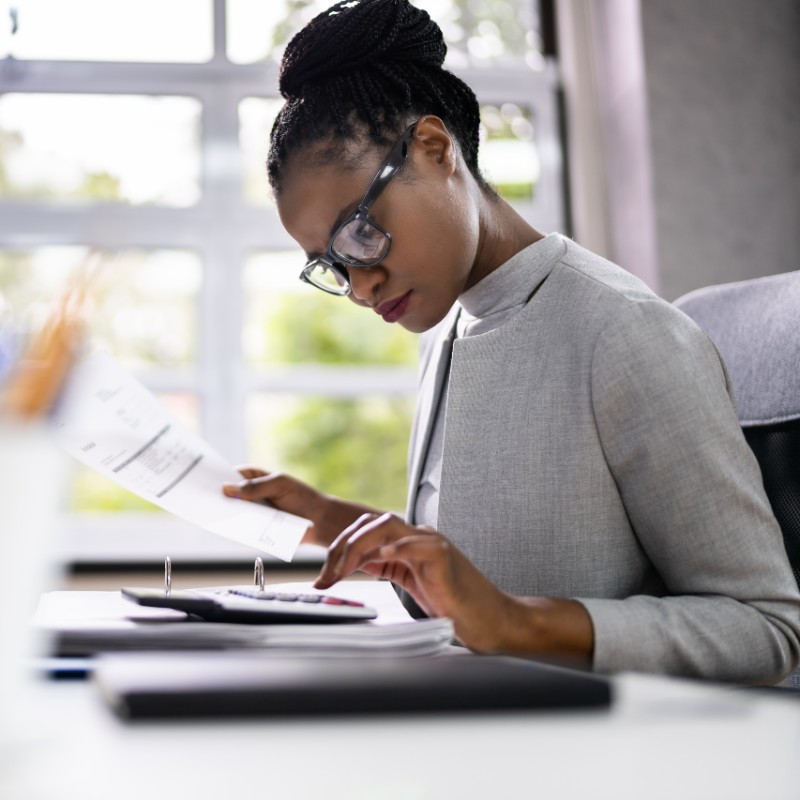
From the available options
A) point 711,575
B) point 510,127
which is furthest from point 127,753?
point 510,127

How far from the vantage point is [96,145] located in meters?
2.75

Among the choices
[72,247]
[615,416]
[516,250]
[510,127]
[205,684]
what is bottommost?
[205,684]

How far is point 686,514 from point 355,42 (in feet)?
2.23

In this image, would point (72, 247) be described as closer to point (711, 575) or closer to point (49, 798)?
point (711, 575)

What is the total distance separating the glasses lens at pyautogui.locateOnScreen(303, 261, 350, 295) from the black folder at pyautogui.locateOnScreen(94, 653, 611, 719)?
0.73 meters

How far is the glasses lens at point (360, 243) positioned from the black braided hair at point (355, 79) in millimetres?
88

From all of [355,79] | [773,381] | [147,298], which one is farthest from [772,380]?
[147,298]

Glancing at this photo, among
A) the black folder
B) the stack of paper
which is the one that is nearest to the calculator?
the stack of paper

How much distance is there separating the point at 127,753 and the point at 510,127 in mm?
2864

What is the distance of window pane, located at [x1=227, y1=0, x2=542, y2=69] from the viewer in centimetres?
289

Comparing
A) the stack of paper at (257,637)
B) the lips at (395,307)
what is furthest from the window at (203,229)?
the stack of paper at (257,637)

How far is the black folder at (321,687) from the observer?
1.37 feet

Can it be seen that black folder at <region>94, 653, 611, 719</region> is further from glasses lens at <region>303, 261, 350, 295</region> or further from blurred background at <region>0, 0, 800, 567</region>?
blurred background at <region>0, 0, 800, 567</region>

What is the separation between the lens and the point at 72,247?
9.01 ft
